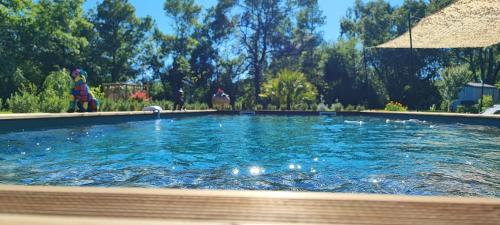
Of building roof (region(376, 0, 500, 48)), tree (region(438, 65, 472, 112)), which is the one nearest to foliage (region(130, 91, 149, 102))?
building roof (region(376, 0, 500, 48))

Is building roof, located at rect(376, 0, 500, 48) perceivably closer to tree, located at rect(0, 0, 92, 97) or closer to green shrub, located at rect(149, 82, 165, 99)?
green shrub, located at rect(149, 82, 165, 99)

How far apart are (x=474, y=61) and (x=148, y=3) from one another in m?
30.0

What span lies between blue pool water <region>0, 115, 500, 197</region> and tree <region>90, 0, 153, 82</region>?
23399 millimetres

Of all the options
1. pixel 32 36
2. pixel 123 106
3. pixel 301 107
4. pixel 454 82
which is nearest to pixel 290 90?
pixel 301 107

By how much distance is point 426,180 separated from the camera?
5367 mm

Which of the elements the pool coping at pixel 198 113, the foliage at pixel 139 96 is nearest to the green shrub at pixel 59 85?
the pool coping at pixel 198 113

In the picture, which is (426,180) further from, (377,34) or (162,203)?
(377,34)

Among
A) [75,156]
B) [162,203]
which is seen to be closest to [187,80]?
[75,156]

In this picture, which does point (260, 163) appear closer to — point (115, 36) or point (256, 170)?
point (256, 170)

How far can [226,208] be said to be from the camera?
226 centimetres

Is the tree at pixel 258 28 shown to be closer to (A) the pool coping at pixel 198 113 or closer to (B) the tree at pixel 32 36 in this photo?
(A) the pool coping at pixel 198 113

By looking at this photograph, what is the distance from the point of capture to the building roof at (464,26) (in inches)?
699

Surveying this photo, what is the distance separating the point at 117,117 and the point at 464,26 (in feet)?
47.7

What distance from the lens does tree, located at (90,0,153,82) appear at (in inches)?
1316
